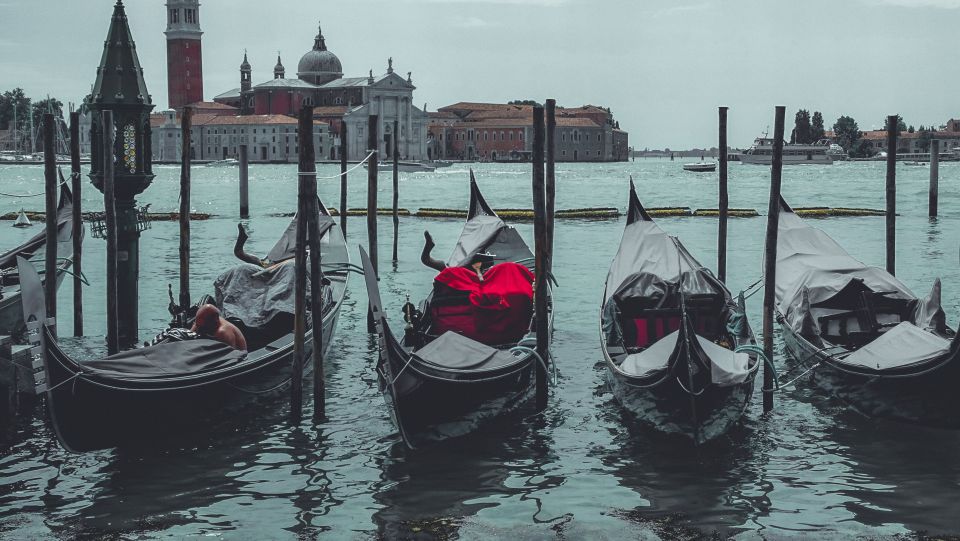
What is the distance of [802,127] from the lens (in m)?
100

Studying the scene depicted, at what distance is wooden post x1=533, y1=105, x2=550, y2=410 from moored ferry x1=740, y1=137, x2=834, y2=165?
77734 mm

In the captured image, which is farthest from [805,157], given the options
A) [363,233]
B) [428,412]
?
[428,412]

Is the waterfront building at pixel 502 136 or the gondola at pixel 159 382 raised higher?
the waterfront building at pixel 502 136

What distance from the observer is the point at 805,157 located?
3334 inches

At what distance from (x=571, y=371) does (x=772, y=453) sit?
2670 millimetres

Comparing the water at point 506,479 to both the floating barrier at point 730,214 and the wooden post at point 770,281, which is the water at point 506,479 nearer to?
the wooden post at point 770,281

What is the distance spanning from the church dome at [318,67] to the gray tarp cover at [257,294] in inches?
3495

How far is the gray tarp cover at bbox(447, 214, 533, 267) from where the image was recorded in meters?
12.2

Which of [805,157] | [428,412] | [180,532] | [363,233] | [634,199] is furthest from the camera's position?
[805,157]

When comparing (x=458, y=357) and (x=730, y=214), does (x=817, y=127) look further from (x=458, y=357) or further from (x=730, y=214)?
(x=458, y=357)

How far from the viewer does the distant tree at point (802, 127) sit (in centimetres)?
9925

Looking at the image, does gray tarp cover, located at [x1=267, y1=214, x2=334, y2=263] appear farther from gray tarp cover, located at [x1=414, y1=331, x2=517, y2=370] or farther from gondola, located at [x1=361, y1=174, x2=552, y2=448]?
gray tarp cover, located at [x1=414, y1=331, x2=517, y2=370]

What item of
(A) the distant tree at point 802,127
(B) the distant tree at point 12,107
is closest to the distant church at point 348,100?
(B) the distant tree at point 12,107

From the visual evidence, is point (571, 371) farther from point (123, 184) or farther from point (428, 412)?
point (123, 184)
